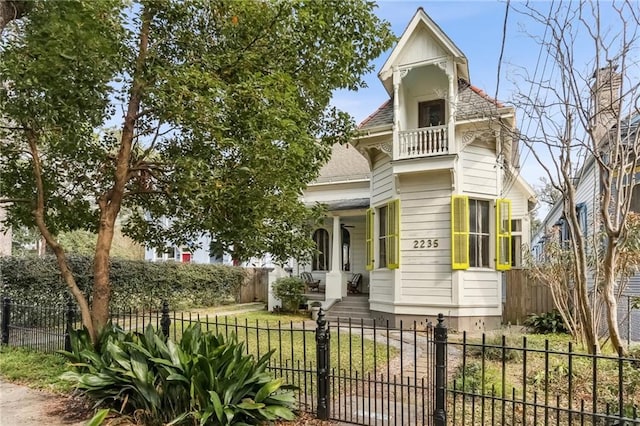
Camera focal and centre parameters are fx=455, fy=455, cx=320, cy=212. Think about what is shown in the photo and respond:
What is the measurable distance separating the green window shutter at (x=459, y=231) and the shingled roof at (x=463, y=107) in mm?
2141

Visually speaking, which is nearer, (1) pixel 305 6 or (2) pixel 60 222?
(1) pixel 305 6

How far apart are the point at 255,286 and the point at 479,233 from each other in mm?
11151

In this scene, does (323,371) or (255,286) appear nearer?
(323,371)

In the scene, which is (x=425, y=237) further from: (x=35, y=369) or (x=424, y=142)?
(x=35, y=369)

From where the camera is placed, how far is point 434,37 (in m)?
11.6

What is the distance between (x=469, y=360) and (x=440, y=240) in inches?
173

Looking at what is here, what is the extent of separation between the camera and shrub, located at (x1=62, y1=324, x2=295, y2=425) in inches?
184

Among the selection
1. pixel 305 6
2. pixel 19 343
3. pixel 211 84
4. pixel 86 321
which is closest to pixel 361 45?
pixel 305 6

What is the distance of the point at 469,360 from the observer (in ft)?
25.4

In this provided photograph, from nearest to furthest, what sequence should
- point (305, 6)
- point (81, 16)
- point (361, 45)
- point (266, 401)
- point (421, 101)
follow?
1. point (266, 401)
2. point (81, 16)
3. point (305, 6)
4. point (361, 45)
5. point (421, 101)

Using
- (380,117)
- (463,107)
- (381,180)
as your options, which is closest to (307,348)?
(381,180)

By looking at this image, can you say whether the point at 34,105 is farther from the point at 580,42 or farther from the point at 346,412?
the point at 580,42

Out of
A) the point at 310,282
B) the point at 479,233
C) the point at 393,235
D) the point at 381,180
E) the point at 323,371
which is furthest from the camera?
the point at 310,282

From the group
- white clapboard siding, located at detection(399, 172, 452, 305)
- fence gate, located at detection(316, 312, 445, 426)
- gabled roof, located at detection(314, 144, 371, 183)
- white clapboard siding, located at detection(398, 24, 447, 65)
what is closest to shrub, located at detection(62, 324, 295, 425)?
fence gate, located at detection(316, 312, 445, 426)
